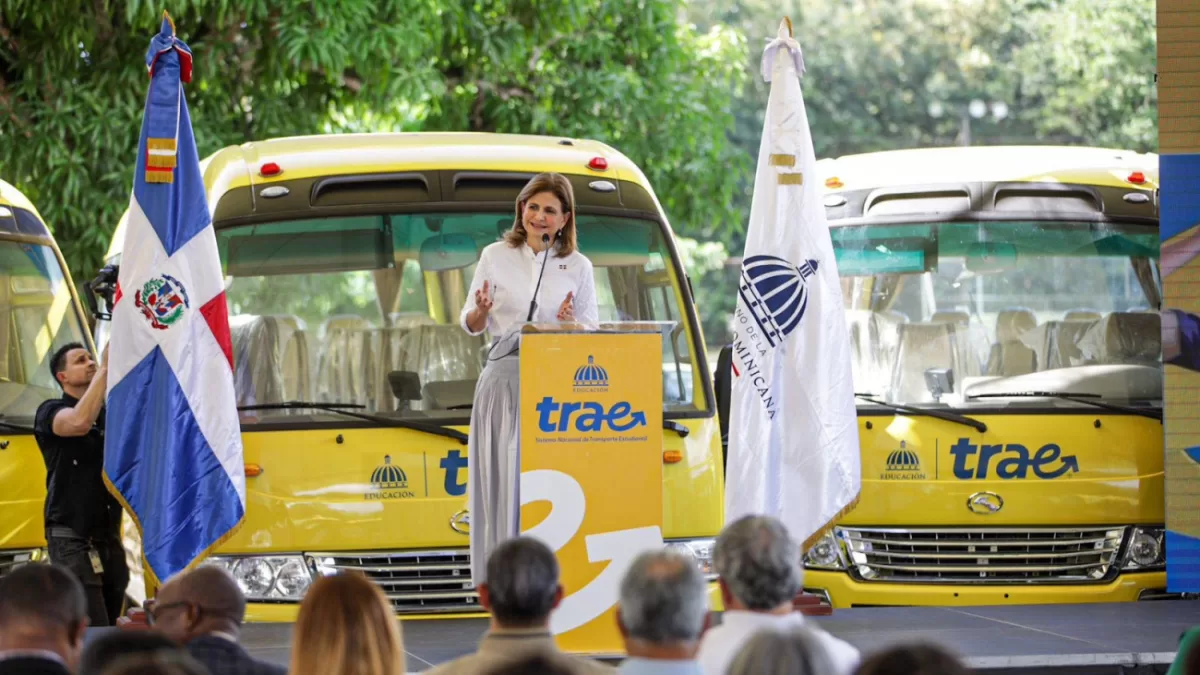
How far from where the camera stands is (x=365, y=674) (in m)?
4.38

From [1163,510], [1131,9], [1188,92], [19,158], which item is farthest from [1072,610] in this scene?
[1131,9]

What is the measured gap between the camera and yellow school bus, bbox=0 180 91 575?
907cm

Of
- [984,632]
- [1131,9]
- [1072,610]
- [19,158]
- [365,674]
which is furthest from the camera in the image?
[1131,9]

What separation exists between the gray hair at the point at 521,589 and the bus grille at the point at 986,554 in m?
4.20

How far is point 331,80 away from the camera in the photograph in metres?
14.3

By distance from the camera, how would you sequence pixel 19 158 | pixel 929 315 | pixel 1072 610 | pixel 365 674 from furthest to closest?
pixel 19 158, pixel 929 315, pixel 1072 610, pixel 365 674

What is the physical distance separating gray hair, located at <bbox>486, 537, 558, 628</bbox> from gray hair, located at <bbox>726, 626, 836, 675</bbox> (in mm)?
1319

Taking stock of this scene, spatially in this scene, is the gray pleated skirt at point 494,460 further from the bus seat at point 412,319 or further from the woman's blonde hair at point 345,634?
the woman's blonde hair at point 345,634

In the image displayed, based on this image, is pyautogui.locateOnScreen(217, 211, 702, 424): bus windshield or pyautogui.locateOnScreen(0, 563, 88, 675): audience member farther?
pyautogui.locateOnScreen(217, 211, 702, 424): bus windshield

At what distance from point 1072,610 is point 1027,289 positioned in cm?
181

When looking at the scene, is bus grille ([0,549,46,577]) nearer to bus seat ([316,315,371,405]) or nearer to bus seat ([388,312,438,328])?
bus seat ([316,315,371,405])

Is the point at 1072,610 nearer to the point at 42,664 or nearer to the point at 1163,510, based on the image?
the point at 1163,510

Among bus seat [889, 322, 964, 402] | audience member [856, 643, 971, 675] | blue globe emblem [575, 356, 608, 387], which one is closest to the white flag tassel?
bus seat [889, 322, 964, 402]

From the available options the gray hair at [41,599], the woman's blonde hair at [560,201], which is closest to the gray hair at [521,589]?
the gray hair at [41,599]
